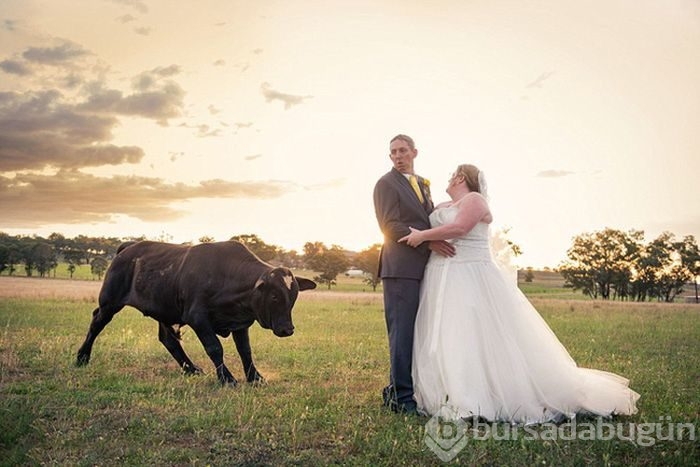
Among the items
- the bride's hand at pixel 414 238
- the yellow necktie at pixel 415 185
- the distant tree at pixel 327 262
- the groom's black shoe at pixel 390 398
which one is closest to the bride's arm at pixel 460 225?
the bride's hand at pixel 414 238

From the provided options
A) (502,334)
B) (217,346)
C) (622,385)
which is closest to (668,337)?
(622,385)

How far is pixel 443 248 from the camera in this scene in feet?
23.7

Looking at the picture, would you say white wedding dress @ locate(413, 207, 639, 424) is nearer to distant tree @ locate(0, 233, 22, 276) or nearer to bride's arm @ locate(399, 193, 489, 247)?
bride's arm @ locate(399, 193, 489, 247)

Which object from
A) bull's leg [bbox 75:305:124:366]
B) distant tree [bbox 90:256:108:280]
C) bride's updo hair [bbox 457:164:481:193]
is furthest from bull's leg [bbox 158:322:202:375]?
distant tree [bbox 90:256:108:280]

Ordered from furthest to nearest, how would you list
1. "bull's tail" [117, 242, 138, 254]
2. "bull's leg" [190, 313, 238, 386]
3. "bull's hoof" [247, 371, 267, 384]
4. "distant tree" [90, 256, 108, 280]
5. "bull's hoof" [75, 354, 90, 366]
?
"distant tree" [90, 256, 108, 280]
"bull's tail" [117, 242, 138, 254]
"bull's hoof" [75, 354, 90, 366]
"bull's hoof" [247, 371, 267, 384]
"bull's leg" [190, 313, 238, 386]

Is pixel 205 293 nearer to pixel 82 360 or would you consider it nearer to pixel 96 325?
pixel 96 325

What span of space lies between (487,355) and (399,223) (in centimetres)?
195

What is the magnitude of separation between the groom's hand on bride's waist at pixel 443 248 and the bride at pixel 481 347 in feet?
0.30

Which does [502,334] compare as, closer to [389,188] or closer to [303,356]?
[389,188]

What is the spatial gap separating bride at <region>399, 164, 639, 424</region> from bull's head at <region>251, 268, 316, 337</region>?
2026 millimetres

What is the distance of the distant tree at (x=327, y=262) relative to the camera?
284ft

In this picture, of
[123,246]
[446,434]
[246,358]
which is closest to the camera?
[446,434]

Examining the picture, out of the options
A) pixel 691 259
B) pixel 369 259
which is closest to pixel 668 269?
pixel 691 259

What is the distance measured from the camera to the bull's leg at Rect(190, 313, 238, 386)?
28.5 ft
